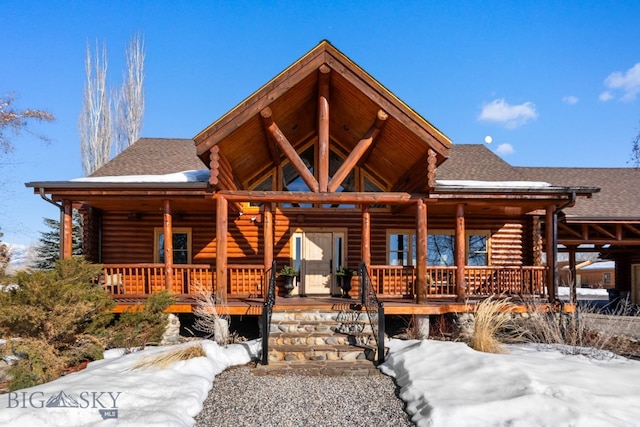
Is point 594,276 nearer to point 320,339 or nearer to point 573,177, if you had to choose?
point 573,177

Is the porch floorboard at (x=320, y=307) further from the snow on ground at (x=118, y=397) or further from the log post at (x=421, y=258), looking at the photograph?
the snow on ground at (x=118, y=397)

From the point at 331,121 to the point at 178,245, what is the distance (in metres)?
6.62

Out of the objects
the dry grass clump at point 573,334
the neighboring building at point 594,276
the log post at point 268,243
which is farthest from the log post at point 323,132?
the neighboring building at point 594,276

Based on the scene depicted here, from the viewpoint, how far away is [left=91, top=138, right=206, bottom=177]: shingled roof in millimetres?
14328

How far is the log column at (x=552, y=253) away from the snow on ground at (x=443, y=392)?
12.2 ft

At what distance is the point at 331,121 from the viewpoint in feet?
41.4

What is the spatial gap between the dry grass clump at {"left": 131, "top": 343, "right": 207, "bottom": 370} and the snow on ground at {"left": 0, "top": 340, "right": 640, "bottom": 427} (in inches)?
5.5

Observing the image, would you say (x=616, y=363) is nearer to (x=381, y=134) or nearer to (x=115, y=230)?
(x=381, y=134)

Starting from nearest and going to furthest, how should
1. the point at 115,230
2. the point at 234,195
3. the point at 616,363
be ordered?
the point at 616,363
the point at 234,195
the point at 115,230

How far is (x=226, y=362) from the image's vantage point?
303 inches

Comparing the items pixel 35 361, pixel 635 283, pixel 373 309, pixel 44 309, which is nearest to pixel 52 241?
pixel 44 309

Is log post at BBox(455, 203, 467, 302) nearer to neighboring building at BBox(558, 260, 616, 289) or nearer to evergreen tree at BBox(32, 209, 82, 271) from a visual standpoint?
evergreen tree at BBox(32, 209, 82, 271)

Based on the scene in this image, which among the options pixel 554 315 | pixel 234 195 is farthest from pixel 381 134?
pixel 554 315

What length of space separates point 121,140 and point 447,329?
2910 cm
